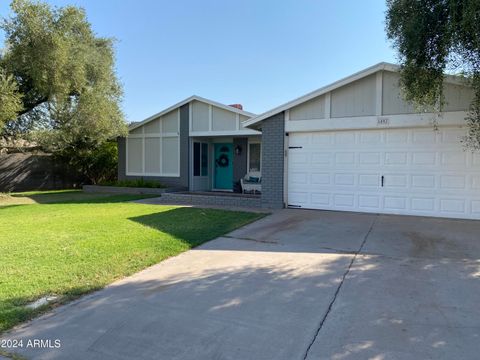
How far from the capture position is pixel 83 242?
6664mm

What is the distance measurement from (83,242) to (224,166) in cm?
1070

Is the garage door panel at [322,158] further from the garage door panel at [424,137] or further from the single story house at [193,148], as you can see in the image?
the single story house at [193,148]

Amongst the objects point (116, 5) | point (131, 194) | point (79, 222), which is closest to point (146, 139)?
point (131, 194)

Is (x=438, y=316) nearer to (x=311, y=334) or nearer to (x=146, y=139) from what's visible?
(x=311, y=334)

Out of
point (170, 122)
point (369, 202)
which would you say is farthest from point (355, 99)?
point (170, 122)

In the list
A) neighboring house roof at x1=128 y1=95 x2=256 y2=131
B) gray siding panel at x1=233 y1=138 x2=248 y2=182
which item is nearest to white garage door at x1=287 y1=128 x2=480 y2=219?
neighboring house roof at x1=128 y1=95 x2=256 y2=131

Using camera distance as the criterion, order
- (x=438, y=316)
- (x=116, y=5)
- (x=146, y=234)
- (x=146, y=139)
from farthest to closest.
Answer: (x=146, y=139)
(x=116, y=5)
(x=146, y=234)
(x=438, y=316)

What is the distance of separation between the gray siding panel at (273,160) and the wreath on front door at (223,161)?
572cm

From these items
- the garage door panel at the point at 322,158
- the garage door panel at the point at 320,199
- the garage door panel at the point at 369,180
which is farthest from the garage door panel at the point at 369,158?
the garage door panel at the point at 320,199

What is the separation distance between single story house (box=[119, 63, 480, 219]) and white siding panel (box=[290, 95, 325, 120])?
0.03 meters

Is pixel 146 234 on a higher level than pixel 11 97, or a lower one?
lower

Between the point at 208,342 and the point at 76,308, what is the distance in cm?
166

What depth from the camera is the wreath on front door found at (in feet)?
55.5

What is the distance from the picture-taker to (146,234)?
7.38 meters
